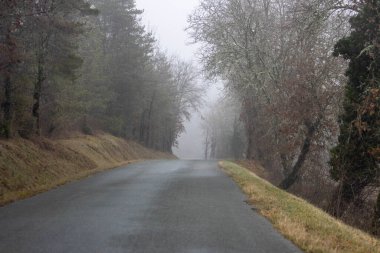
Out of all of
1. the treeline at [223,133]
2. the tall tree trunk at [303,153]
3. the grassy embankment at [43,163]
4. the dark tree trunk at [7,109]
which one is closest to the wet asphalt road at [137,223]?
the grassy embankment at [43,163]

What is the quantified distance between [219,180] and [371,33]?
25.0 feet

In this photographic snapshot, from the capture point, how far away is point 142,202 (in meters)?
12.6

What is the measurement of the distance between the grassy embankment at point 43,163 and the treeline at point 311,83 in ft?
30.0

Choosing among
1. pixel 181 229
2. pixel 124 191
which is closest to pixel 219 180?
pixel 124 191

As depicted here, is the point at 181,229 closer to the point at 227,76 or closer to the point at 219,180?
the point at 219,180

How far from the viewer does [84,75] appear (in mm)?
36406

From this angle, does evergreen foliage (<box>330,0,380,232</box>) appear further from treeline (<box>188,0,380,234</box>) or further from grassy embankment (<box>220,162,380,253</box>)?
grassy embankment (<box>220,162,380,253</box>)

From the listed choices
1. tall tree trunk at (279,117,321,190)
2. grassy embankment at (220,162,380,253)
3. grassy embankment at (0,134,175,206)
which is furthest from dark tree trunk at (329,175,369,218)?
grassy embankment at (0,134,175,206)

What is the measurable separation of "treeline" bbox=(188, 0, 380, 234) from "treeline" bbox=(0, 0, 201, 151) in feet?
27.3

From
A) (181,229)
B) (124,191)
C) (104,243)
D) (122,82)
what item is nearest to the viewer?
(104,243)

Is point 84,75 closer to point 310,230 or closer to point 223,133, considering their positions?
point 310,230

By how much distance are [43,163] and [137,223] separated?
44.7ft

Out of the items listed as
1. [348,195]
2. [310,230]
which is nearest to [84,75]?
[348,195]

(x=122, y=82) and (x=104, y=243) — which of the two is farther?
(x=122, y=82)
